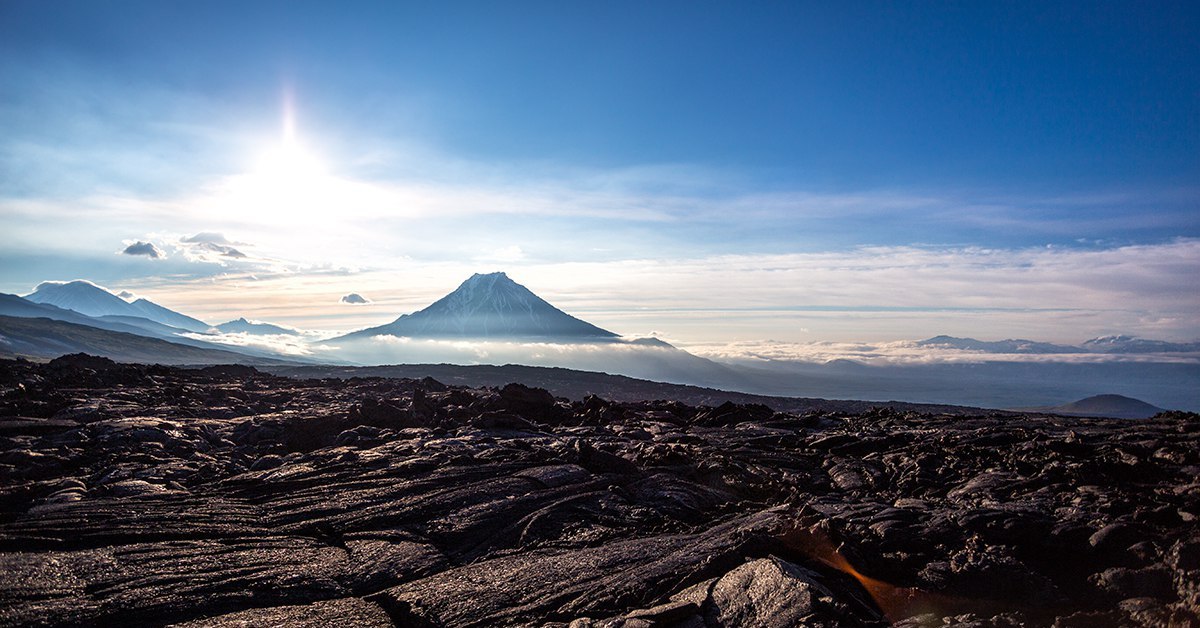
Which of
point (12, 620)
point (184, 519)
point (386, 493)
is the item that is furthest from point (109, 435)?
point (12, 620)

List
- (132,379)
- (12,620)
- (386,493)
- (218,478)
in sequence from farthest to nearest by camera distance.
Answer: (132,379) < (218,478) < (386,493) < (12,620)

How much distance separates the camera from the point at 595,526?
1336cm

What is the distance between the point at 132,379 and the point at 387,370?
57.2 m

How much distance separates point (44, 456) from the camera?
17.9 metres

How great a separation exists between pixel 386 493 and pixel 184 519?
13.5 feet

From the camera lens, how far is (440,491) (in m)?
15.5

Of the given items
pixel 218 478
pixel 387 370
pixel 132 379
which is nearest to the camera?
pixel 218 478

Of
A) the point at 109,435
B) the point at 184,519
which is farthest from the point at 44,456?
the point at 184,519

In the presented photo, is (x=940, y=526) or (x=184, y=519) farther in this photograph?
(x=184, y=519)

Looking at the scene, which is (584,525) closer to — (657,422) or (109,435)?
(657,422)

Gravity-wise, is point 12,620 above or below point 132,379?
below

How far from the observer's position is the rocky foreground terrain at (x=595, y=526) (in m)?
9.73

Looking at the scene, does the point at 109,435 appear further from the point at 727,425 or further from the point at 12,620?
the point at 727,425

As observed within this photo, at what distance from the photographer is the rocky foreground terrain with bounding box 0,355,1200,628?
383 inches
